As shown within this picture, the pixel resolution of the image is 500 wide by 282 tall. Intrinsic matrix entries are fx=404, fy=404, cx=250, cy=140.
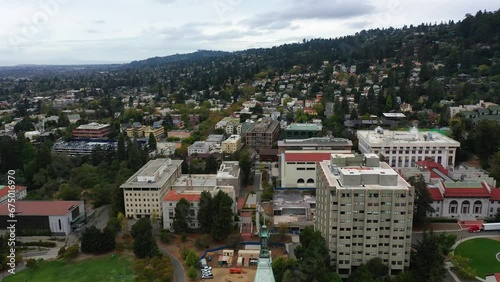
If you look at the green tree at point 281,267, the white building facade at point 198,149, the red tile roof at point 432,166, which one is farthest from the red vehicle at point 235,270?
the white building facade at point 198,149

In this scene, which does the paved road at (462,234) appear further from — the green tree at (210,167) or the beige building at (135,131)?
the beige building at (135,131)

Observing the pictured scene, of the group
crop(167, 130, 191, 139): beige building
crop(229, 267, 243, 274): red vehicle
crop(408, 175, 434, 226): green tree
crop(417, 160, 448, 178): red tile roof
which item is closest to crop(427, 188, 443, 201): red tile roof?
crop(408, 175, 434, 226): green tree

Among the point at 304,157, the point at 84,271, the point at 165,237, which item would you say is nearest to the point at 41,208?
the point at 84,271

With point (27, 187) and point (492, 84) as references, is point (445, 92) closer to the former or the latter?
point (492, 84)

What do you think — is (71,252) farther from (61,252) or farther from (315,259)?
(315,259)

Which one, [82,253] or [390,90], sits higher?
[390,90]

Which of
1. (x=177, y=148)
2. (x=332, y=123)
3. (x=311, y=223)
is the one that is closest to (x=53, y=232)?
(x=311, y=223)
